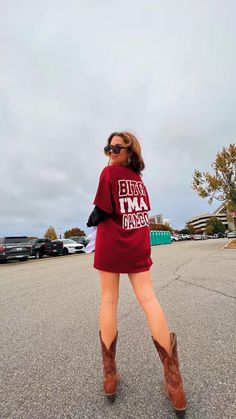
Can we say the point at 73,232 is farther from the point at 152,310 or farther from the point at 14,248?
the point at 152,310

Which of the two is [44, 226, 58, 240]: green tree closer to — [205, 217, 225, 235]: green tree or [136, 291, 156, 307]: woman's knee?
[205, 217, 225, 235]: green tree

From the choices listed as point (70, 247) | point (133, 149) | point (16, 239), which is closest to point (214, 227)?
point (70, 247)

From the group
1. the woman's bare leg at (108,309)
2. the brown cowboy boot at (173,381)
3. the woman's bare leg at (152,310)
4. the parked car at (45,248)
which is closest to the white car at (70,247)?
the parked car at (45,248)

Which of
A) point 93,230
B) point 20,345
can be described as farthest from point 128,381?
point 20,345

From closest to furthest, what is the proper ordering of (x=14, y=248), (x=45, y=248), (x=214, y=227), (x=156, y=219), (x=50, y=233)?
(x=14, y=248), (x=45, y=248), (x=156, y=219), (x=50, y=233), (x=214, y=227)

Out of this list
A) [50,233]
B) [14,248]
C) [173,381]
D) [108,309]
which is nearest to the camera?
[173,381]

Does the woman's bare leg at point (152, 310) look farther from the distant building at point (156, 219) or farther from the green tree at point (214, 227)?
the green tree at point (214, 227)

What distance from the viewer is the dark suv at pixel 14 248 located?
19.9 meters

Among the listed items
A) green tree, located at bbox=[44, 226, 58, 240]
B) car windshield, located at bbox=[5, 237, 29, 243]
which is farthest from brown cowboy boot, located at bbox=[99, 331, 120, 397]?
green tree, located at bbox=[44, 226, 58, 240]

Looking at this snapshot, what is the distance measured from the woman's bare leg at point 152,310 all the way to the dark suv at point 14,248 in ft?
62.8

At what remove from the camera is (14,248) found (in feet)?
66.7

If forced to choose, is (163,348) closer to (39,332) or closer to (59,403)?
(59,403)

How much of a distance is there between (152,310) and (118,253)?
44cm

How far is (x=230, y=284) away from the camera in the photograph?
6641 millimetres
